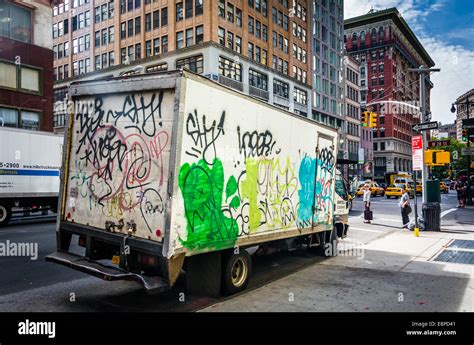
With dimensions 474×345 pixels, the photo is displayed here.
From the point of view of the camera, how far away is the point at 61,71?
197 ft

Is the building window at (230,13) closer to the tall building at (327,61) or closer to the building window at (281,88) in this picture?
the building window at (281,88)

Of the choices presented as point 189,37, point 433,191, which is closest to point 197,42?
point 189,37

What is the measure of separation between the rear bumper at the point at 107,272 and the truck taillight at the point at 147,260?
8.1 inches

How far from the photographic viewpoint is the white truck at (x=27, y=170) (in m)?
15.9

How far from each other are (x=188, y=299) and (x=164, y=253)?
1592mm

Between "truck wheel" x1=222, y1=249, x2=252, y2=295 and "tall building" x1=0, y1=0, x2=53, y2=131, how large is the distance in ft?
84.8

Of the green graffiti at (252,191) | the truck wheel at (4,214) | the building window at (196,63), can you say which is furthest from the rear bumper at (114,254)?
the building window at (196,63)

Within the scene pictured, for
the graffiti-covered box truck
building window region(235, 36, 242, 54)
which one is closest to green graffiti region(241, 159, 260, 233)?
the graffiti-covered box truck

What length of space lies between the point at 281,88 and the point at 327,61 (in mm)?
19163

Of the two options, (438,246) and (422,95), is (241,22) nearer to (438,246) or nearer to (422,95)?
(422,95)

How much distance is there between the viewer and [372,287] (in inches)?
295

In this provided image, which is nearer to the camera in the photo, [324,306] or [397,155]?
[324,306]

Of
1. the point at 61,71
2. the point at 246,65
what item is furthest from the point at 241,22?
the point at 61,71

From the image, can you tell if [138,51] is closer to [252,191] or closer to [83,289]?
[83,289]
